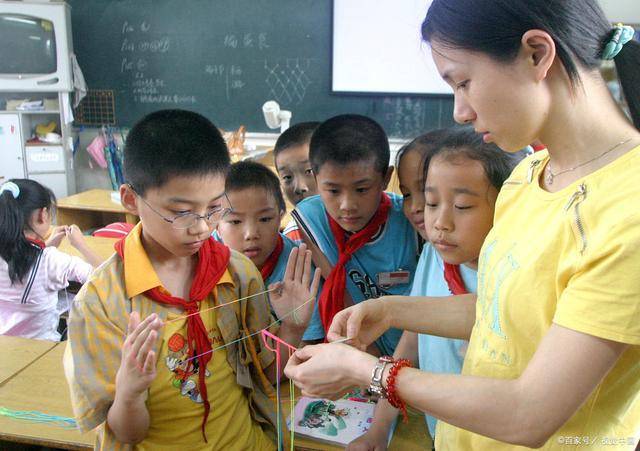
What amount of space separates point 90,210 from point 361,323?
4.25 metres

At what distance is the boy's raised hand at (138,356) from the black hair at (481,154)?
860 millimetres

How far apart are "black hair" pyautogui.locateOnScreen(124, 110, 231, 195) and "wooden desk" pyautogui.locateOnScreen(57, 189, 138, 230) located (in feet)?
10.3

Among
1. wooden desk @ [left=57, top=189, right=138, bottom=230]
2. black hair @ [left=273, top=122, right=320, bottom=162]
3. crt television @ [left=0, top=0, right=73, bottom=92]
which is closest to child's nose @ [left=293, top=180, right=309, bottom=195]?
black hair @ [left=273, top=122, right=320, bottom=162]

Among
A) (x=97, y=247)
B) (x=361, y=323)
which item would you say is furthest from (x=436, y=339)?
(x=97, y=247)

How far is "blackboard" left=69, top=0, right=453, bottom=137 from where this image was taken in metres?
5.08

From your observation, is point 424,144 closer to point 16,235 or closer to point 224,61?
point 16,235

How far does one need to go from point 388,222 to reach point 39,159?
208 inches

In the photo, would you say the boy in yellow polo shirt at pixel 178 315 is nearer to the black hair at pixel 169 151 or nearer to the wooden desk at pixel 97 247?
the black hair at pixel 169 151

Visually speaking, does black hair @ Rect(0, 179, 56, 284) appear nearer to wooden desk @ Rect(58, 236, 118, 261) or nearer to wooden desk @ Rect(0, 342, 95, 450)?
wooden desk @ Rect(58, 236, 118, 261)

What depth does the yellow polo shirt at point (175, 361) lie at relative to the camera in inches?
45.5

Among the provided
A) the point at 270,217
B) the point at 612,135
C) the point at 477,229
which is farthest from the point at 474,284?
the point at 270,217

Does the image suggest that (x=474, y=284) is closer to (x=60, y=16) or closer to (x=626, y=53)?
(x=626, y=53)

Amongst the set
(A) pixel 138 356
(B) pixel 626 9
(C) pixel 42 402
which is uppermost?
(B) pixel 626 9

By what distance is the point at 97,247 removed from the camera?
3051 millimetres
